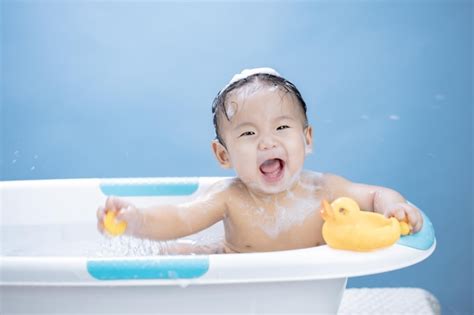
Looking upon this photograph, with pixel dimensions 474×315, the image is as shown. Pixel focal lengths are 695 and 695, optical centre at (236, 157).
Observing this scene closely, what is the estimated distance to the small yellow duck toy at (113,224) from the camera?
48.8 inches

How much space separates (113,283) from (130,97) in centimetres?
128

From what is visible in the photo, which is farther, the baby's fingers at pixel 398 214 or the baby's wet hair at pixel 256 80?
the baby's wet hair at pixel 256 80

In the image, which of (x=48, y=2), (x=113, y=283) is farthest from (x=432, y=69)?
(x=113, y=283)

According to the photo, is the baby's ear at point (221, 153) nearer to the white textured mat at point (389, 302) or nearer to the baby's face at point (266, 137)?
the baby's face at point (266, 137)

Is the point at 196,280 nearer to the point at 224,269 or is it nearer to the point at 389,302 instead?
the point at 224,269

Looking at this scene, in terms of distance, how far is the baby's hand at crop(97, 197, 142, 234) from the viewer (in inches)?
48.8

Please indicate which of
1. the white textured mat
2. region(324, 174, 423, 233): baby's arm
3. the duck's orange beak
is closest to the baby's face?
region(324, 174, 423, 233): baby's arm

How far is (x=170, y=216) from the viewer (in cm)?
142

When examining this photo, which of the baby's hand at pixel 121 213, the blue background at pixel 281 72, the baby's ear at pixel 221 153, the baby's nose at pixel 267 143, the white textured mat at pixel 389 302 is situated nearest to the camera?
the baby's hand at pixel 121 213

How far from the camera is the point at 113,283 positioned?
111cm

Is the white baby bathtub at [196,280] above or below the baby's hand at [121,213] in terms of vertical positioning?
below

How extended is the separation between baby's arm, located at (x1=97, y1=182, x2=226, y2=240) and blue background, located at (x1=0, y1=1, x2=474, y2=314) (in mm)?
824

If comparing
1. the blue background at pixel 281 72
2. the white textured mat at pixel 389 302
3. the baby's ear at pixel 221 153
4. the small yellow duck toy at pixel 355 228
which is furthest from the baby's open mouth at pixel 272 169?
the blue background at pixel 281 72

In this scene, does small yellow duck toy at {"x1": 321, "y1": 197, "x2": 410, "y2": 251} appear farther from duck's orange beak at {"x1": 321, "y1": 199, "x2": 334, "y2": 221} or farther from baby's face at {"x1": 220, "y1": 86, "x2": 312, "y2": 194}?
baby's face at {"x1": 220, "y1": 86, "x2": 312, "y2": 194}
